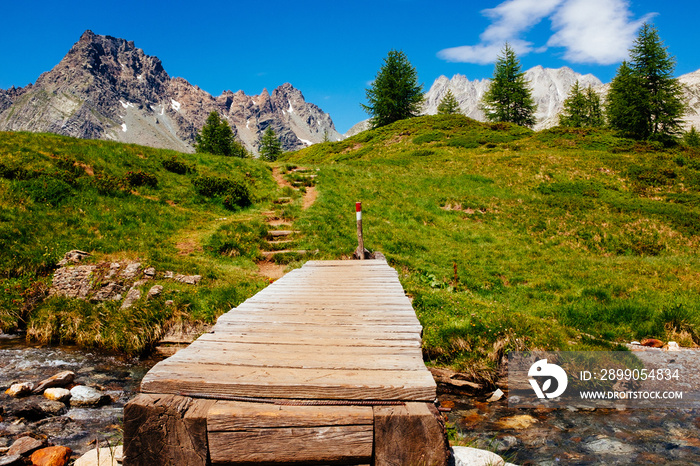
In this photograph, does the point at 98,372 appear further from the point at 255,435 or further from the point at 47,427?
the point at 255,435

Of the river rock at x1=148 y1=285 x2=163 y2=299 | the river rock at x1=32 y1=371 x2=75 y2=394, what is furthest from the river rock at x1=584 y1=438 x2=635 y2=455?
the river rock at x1=148 y1=285 x2=163 y2=299

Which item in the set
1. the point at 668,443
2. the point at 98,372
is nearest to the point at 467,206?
the point at 668,443

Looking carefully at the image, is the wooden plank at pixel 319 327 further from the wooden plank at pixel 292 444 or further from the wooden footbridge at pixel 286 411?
the wooden plank at pixel 292 444

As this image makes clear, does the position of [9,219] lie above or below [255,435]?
above

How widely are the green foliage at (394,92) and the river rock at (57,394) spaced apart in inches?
2583

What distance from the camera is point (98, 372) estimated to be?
24.6 feet

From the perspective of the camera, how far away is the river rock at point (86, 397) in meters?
6.25

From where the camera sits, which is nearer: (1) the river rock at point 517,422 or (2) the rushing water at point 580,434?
(2) the rushing water at point 580,434

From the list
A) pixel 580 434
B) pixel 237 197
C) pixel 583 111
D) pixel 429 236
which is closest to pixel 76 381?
pixel 580 434

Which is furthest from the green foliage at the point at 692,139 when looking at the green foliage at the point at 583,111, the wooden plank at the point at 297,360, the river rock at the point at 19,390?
the river rock at the point at 19,390

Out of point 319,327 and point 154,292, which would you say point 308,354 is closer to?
point 319,327

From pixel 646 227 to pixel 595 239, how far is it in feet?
13.9

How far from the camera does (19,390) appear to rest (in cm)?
633

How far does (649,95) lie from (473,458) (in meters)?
61.8
